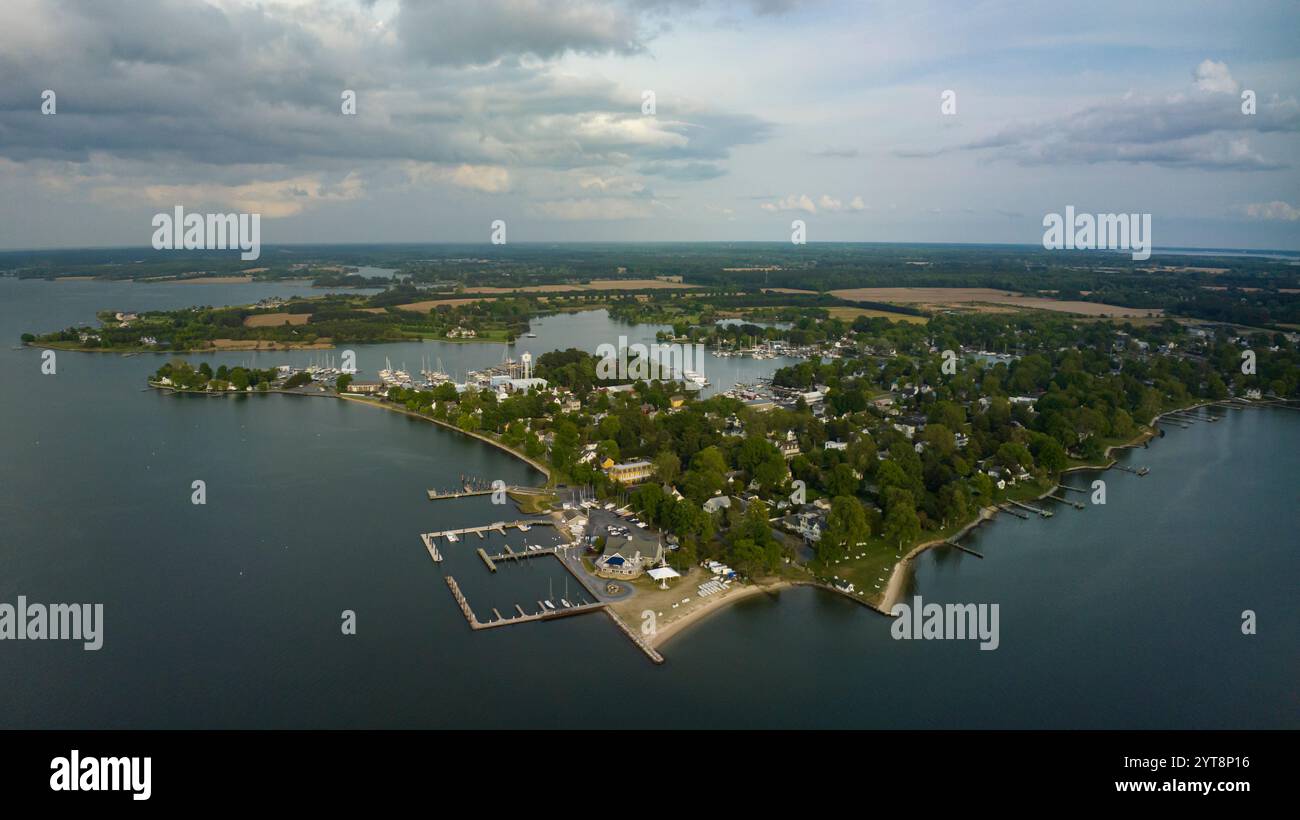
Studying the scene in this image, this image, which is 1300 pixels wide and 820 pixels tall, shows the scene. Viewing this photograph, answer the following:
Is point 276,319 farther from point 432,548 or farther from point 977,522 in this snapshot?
point 977,522

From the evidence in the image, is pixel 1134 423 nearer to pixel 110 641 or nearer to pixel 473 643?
pixel 473 643

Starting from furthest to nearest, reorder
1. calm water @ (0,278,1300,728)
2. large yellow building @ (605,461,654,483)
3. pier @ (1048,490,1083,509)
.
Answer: large yellow building @ (605,461,654,483)
pier @ (1048,490,1083,509)
calm water @ (0,278,1300,728)

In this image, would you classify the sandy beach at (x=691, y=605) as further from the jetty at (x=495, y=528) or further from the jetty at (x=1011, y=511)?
the jetty at (x=1011, y=511)

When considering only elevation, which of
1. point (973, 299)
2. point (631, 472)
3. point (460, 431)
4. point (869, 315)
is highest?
point (973, 299)

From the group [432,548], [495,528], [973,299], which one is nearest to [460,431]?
[495,528]

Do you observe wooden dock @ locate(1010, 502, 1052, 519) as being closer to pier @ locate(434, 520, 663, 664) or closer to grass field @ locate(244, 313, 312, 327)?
pier @ locate(434, 520, 663, 664)

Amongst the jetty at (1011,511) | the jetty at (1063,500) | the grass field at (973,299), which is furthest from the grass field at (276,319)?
the jetty at (1063,500)

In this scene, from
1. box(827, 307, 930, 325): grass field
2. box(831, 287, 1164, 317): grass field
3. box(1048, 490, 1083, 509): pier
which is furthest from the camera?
box(831, 287, 1164, 317): grass field

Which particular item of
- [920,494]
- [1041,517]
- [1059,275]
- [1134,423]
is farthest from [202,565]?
[1059,275]

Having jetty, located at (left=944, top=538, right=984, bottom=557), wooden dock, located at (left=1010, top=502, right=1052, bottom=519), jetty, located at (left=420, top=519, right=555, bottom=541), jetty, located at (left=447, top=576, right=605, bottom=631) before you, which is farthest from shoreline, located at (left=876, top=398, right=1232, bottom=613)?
jetty, located at (left=420, top=519, right=555, bottom=541)
